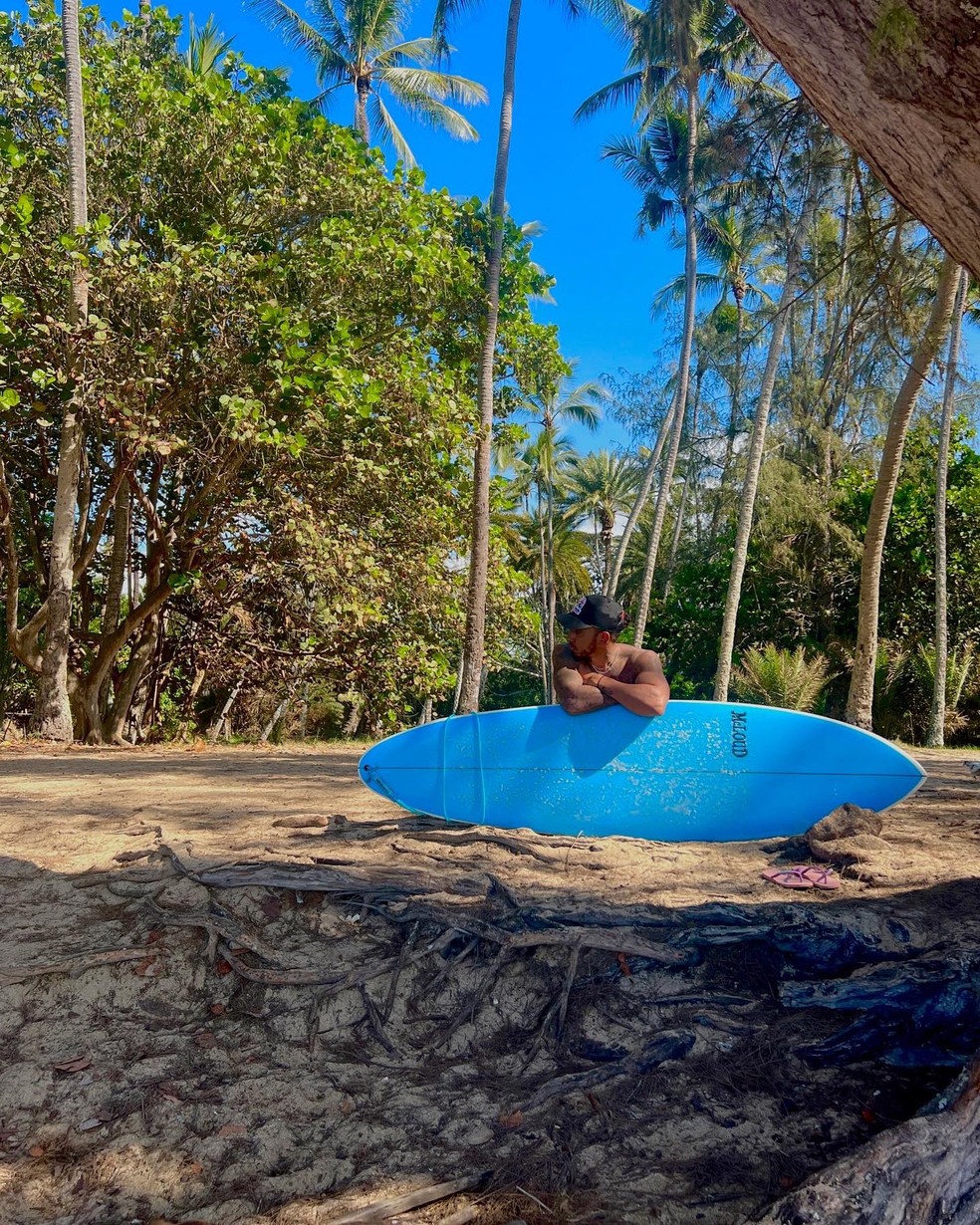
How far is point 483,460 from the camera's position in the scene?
10.8m

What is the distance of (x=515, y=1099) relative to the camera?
2.38m

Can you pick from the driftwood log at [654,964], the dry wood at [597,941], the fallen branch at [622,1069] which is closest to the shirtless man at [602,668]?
the driftwood log at [654,964]

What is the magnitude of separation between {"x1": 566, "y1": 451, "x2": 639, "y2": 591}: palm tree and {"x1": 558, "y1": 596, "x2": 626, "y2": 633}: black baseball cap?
82.9 feet

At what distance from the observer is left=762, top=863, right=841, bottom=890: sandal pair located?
3400 millimetres

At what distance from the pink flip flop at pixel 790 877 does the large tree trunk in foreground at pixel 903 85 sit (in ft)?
7.94

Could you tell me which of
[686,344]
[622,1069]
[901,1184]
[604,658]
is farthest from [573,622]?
[686,344]

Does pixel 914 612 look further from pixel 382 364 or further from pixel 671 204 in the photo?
pixel 382 364

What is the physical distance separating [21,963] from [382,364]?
7505 millimetres

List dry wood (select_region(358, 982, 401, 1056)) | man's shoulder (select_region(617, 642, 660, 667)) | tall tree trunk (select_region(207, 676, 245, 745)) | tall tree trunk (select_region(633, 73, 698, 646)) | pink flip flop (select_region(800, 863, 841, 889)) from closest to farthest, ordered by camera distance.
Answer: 1. dry wood (select_region(358, 982, 401, 1056))
2. pink flip flop (select_region(800, 863, 841, 889))
3. man's shoulder (select_region(617, 642, 660, 667))
4. tall tree trunk (select_region(207, 676, 245, 745))
5. tall tree trunk (select_region(633, 73, 698, 646))

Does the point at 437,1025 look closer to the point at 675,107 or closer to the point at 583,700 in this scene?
the point at 583,700

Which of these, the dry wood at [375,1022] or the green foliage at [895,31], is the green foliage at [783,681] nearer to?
the dry wood at [375,1022]

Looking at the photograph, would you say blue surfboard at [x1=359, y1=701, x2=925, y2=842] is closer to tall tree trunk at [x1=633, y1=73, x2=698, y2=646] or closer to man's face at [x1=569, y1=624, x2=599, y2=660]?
man's face at [x1=569, y1=624, x2=599, y2=660]

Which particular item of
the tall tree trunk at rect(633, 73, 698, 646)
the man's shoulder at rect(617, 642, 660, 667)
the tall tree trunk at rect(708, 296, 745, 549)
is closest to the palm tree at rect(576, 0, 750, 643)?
the tall tree trunk at rect(633, 73, 698, 646)

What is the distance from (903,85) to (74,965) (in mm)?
3359
